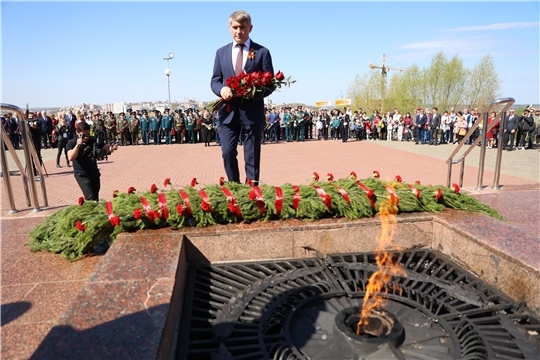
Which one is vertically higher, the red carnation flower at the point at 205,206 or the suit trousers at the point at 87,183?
the red carnation flower at the point at 205,206

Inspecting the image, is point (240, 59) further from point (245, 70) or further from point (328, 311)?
point (328, 311)

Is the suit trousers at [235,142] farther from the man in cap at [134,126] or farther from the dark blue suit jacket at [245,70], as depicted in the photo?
the man in cap at [134,126]

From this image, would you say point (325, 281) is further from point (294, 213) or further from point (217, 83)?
point (217, 83)

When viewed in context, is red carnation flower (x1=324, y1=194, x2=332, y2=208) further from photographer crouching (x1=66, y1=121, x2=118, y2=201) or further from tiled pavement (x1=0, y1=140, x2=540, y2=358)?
photographer crouching (x1=66, y1=121, x2=118, y2=201)

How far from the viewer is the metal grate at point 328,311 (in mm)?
2154

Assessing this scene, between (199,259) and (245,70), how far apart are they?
2143mm

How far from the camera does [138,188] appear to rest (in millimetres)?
8719

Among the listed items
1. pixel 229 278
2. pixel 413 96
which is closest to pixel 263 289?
pixel 229 278

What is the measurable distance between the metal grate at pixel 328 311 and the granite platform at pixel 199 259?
0.12 m

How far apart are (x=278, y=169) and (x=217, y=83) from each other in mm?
7115

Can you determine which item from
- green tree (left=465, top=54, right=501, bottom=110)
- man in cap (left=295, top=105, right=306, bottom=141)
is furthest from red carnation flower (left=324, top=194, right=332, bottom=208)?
green tree (left=465, top=54, right=501, bottom=110)

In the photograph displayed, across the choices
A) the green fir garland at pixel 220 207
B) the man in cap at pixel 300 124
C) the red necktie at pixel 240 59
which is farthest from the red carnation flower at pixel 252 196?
the man in cap at pixel 300 124

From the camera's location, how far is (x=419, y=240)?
346 cm

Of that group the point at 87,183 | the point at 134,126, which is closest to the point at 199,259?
the point at 87,183
